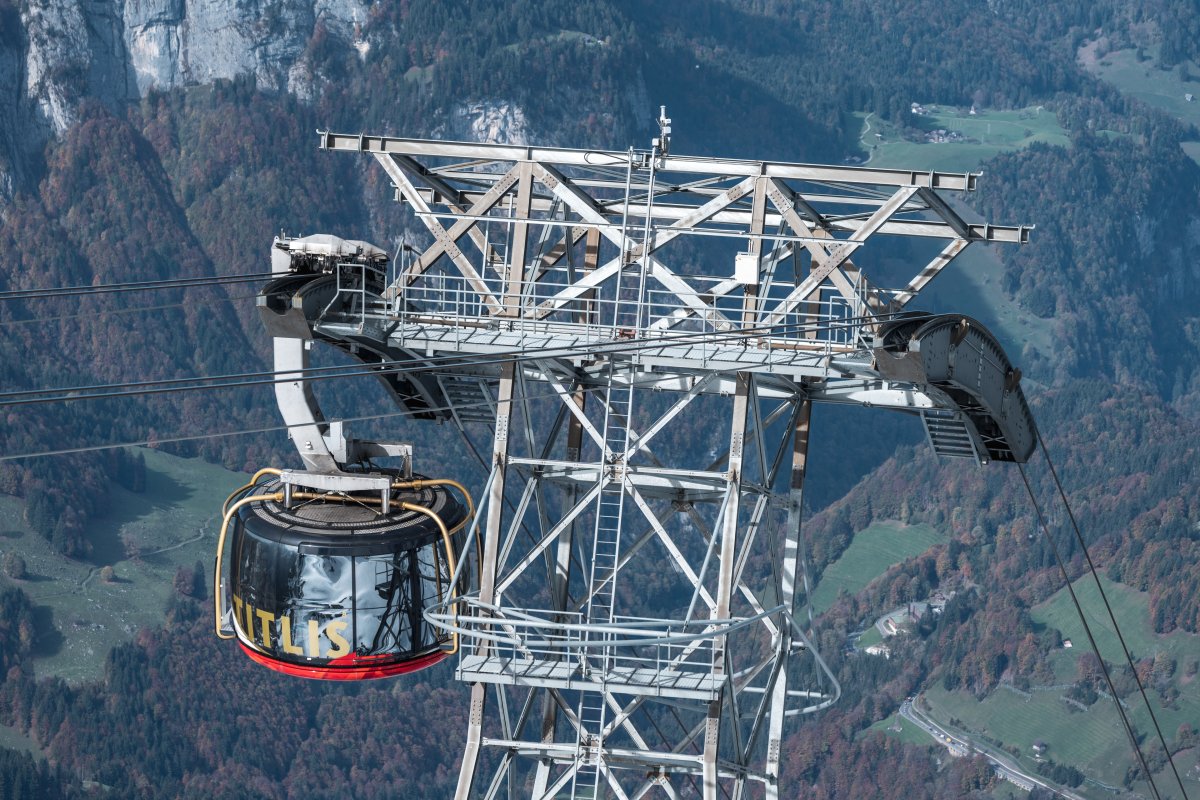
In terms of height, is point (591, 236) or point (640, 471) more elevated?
point (591, 236)

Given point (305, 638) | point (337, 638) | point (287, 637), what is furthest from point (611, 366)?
point (287, 637)

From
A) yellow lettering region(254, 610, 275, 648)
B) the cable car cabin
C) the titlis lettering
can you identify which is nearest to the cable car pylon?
the cable car cabin

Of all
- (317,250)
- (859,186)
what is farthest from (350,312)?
(859,186)

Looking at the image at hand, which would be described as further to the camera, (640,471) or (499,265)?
(499,265)

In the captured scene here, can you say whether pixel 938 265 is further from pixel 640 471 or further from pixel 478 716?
pixel 478 716

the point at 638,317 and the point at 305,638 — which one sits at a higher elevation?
the point at 638,317

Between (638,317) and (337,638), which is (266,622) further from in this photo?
(638,317)

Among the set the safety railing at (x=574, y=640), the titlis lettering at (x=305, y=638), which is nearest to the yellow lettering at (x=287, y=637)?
the titlis lettering at (x=305, y=638)
